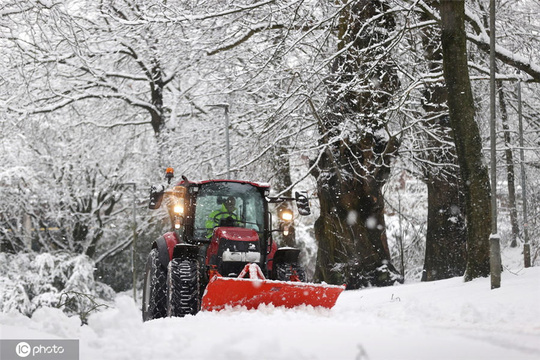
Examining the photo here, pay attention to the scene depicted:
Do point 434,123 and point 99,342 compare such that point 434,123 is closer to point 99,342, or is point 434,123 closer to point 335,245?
point 335,245

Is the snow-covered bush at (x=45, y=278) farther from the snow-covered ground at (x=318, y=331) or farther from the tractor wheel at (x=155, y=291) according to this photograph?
the snow-covered ground at (x=318, y=331)

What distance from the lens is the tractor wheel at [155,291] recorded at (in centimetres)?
940

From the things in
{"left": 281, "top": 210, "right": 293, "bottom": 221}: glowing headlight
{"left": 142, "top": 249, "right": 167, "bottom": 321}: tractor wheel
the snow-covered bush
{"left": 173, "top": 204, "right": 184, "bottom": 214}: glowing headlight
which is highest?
{"left": 173, "top": 204, "right": 184, "bottom": 214}: glowing headlight

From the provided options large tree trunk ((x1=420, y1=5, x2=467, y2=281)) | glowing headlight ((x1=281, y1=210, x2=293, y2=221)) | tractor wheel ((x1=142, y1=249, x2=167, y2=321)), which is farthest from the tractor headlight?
large tree trunk ((x1=420, y1=5, x2=467, y2=281))

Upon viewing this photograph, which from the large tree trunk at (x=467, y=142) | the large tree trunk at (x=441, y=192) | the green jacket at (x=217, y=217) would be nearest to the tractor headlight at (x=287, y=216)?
the green jacket at (x=217, y=217)

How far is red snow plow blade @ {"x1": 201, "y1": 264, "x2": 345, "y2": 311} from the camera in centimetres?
769

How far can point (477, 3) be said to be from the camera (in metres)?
14.2

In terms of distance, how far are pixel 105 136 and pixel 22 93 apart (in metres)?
5.15

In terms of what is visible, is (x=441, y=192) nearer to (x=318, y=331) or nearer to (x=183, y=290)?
(x=183, y=290)

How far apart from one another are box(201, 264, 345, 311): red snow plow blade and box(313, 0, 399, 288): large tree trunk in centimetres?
555

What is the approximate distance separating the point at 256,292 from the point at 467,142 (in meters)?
3.87

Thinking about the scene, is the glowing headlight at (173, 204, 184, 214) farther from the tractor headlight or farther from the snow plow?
the tractor headlight

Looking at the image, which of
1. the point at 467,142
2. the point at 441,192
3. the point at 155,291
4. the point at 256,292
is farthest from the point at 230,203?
the point at 441,192

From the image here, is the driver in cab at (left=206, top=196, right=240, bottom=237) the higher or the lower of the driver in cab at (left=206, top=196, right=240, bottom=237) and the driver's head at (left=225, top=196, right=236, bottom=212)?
the lower
